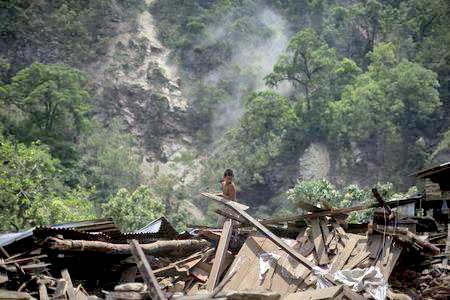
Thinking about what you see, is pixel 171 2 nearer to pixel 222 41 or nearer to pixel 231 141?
pixel 222 41

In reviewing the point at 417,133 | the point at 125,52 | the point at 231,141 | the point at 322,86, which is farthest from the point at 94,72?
the point at 417,133

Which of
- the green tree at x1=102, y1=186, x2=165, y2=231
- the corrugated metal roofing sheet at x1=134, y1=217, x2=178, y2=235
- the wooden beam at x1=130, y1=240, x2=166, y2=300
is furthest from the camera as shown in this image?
the green tree at x1=102, y1=186, x2=165, y2=231

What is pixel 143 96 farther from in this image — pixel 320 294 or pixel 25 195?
pixel 320 294

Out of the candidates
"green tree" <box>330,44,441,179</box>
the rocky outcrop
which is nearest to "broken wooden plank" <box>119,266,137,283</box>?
"green tree" <box>330,44,441,179</box>

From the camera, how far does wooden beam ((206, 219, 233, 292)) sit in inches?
303

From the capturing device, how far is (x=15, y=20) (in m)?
50.2

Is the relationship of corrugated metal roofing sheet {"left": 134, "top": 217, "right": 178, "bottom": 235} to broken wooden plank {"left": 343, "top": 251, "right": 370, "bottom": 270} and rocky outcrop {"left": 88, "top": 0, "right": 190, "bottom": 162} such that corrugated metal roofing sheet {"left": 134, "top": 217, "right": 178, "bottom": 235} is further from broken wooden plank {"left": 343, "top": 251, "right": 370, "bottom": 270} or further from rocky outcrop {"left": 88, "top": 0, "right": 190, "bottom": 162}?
rocky outcrop {"left": 88, "top": 0, "right": 190, "bottom": 162}

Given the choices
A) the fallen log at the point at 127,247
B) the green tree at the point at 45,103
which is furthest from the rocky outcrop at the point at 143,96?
the fallen log at the point at 127,247

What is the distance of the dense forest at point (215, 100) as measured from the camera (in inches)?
1576

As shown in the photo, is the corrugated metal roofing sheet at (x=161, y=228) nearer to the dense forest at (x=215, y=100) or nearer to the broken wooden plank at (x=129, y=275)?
the broken wooden plank at (x=129, y=275)

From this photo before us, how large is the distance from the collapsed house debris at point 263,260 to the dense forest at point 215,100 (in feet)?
60.3

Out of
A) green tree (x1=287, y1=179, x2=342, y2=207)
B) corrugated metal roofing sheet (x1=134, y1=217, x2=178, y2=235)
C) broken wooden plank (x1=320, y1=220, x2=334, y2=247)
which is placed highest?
green tree (x1=287, y1=179, x2=342, y2=207)

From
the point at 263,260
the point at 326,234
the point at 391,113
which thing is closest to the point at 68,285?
the point at 263,260

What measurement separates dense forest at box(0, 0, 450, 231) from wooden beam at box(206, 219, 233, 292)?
19064 millimetres
